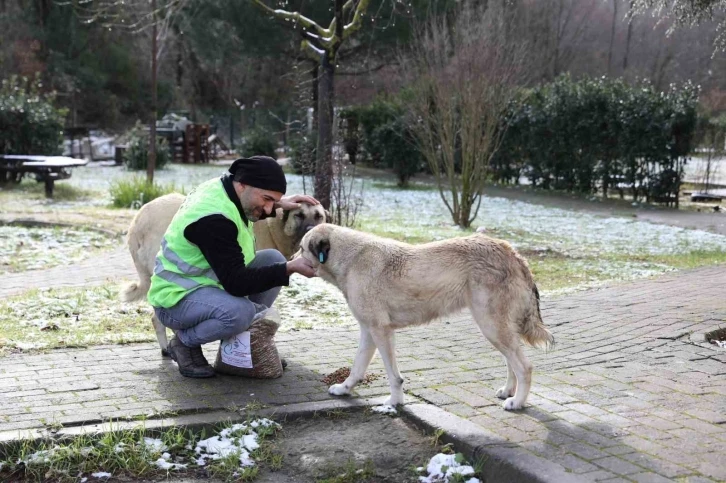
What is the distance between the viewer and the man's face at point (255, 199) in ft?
16.0

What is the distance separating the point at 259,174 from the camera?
190 inches

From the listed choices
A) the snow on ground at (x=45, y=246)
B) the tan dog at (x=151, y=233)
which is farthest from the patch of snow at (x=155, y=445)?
the snow on ground at (x=45, y=246)

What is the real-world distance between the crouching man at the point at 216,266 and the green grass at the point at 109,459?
0.93m

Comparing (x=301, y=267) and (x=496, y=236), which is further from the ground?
(x=301, y=267)

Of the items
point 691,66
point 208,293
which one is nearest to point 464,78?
point 208,293

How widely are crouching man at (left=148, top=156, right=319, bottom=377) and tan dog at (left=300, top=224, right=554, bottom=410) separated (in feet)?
0.90

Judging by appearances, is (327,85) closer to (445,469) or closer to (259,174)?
(259,174)

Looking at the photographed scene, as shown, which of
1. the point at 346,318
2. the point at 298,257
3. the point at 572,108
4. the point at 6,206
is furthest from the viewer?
the point at 572,108

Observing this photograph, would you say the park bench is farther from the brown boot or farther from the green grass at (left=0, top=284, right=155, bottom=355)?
the brown boot

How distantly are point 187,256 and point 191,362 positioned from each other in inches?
28.4

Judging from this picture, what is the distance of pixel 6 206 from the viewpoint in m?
16.8

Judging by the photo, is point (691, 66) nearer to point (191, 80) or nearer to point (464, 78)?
point (191, 80)

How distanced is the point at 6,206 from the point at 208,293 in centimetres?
1383

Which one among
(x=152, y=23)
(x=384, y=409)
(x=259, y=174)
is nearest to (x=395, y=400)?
(x=384, y=409)
